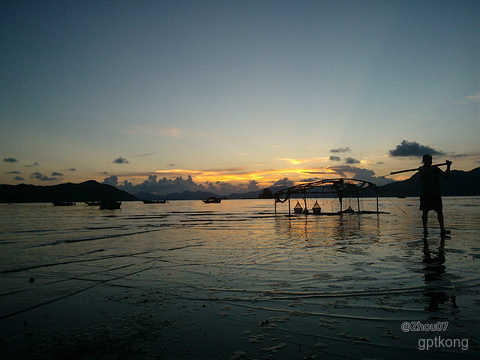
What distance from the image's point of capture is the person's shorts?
42.6 feet

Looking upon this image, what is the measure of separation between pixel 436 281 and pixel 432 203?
7723mm

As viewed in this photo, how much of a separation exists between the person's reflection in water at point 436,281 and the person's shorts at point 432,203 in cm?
301

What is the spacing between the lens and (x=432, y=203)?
13164mm

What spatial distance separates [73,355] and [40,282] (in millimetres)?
5545

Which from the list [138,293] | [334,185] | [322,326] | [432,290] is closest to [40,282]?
[138,293]

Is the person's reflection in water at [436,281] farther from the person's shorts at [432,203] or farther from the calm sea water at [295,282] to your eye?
the person's shorts at [432,203]

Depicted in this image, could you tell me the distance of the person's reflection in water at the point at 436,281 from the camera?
5379mm

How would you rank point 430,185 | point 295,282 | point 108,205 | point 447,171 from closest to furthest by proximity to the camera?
point 295,282 < point 430,185 < point 447,171 < point 108,205

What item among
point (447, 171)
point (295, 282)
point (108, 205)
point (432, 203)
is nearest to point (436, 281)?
point (295, 282)

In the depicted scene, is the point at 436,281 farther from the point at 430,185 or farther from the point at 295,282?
the point at 430,185

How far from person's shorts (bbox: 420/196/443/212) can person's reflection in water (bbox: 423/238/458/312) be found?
3.01m

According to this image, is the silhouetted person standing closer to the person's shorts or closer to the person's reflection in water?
the person's shorts

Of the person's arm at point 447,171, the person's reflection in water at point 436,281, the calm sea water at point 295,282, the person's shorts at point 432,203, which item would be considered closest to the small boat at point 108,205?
the calm sea water at point 295,282

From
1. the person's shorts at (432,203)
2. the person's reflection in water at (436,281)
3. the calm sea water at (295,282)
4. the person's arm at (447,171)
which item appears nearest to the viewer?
the calm sea water at (295,282)
